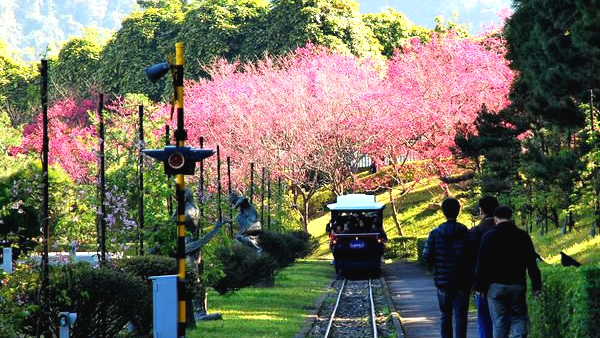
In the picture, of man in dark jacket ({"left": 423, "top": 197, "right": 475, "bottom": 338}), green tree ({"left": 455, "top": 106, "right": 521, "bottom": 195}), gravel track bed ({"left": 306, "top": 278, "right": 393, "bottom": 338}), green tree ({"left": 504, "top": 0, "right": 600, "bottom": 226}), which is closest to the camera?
man in dark jacket ({"left": 423, "top": 197, "right": 475, "bottom": 338})

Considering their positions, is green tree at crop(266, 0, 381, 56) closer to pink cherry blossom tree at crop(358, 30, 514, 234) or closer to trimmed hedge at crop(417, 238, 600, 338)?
pink cherry blossom tree at crop(358, 30, 514, 234)

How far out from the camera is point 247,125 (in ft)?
214

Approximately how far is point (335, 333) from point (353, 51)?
178 ft

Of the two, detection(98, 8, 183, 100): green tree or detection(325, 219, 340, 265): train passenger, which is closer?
detection(325, 219, 340, 265): train passenger

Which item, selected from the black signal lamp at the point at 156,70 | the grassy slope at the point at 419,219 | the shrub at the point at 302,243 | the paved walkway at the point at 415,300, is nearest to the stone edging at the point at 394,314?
the paved walkway at the point at 415,300

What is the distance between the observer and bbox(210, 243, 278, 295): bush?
30.1m

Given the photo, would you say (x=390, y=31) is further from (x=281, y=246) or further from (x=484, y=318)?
(x=484, y=318)

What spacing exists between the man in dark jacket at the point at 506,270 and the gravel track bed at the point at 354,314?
9.06 m

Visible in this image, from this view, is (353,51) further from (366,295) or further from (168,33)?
(366,295)

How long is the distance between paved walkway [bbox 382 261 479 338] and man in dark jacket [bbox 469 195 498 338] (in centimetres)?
502

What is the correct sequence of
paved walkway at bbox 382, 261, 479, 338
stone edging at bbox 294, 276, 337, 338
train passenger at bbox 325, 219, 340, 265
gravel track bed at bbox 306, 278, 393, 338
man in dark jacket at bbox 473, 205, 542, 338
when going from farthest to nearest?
train passenger at bbox 325, 219, 340, 265 → gravel track bed at bbox 306, 278, 393, 338 → paved walkway at bbox 382, 261, 479, 338 → stone edging at bbox 294, 276, 337, 338 → man in dark jacket at bbox 473, 205, 542, 338

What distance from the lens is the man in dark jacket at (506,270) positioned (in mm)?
13820

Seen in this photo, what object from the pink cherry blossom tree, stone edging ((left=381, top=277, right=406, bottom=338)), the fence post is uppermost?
the pink cherry blossom tree

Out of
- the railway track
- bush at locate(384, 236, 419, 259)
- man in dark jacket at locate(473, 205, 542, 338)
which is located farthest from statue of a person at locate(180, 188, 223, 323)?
bush at locate(384, 236, 419, 259)
